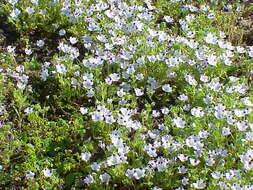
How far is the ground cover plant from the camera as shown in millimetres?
4367

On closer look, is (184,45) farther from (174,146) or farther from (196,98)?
(174,146)

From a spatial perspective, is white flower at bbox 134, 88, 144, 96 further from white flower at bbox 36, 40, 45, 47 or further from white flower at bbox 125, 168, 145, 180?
white flower at bbox 36, 40, 45, 47

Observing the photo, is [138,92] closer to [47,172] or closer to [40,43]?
[47,172]

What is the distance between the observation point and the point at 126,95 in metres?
5.05

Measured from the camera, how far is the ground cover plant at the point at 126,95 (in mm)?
4367

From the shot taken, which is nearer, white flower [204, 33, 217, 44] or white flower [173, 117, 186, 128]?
white flower [173, 117, 186, 128]

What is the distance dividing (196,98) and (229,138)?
1.78ft

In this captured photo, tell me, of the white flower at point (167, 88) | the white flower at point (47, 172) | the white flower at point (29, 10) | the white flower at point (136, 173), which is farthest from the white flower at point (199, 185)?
the white flower at point (29, 10)

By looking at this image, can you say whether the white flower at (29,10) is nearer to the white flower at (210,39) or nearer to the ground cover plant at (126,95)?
the ground cover plant at (126,95)

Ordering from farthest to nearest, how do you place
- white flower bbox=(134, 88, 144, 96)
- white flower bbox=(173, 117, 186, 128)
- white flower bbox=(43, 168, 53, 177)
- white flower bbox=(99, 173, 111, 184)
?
white flower bbox=(134, 88, 144, 96)
white flower bbox=(173, 117, 186, 128)
white flower bbox=(43, 168, 53, 177)
white flower bbox=(99, 173, 111, 184)

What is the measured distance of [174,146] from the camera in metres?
4.43

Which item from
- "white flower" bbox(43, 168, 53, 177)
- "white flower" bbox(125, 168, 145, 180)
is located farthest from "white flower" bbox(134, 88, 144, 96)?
"white flower" bbox(43, 168, 53, 177)

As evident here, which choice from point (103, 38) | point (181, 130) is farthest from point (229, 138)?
point (103, 38)

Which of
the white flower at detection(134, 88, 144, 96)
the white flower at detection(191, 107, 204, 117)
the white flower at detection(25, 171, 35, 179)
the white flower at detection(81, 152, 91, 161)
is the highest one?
the white flower at detection(134, 88, 144, 96)
